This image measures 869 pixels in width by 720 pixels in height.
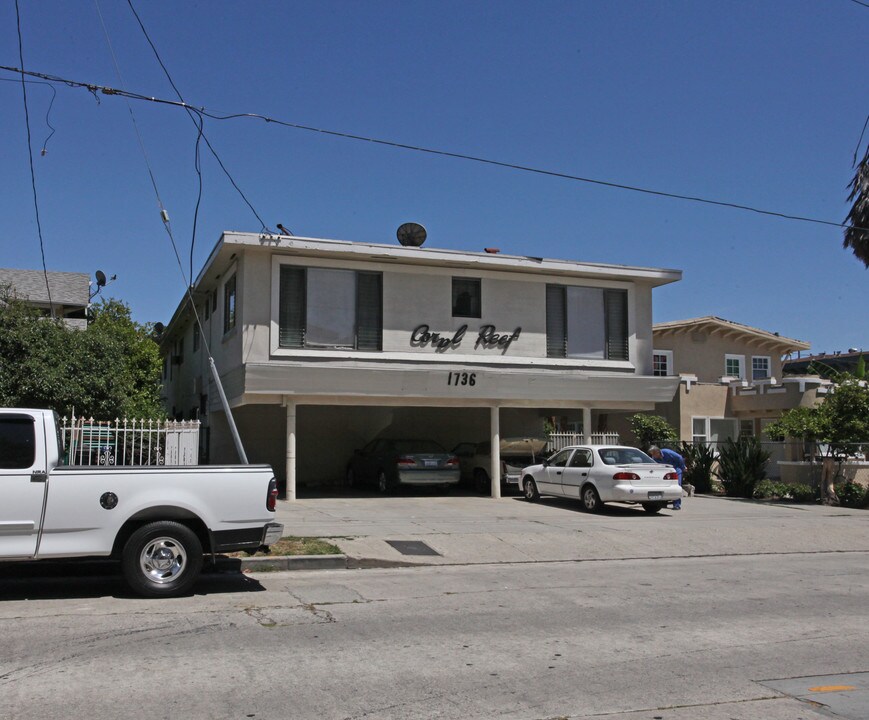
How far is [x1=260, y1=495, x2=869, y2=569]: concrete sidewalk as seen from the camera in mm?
12695

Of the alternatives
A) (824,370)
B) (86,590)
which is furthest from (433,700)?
(824,370)

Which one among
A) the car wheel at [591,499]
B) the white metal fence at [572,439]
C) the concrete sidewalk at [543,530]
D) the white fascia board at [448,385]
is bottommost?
the concrete sidewalk at [543,530]

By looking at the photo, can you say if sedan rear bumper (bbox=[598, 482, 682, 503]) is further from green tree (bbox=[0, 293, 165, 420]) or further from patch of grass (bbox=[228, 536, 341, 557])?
green tree (bbox=[0, 293, 165, 420])

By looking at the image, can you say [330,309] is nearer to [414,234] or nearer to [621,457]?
[414,234]

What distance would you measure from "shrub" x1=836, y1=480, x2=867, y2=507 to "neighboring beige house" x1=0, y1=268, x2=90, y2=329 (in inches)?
970

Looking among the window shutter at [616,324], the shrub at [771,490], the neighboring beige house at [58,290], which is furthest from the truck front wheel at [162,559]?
the neighboring beige house at [58,290]

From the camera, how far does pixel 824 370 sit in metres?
34.0

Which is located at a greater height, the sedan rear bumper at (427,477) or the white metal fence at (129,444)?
the white metal fence at (129,444)

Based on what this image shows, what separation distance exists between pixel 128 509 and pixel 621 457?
38.1 ft

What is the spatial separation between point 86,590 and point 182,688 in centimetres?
422

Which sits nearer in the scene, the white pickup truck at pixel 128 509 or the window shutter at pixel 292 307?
the white pickup truck at pixel 128 509

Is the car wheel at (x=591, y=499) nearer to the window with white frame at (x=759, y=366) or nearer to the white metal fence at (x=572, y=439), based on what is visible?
the white metal fence at (x=572, y=439)

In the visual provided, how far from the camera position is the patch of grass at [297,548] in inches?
439

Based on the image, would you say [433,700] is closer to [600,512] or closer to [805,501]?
[600,512]
